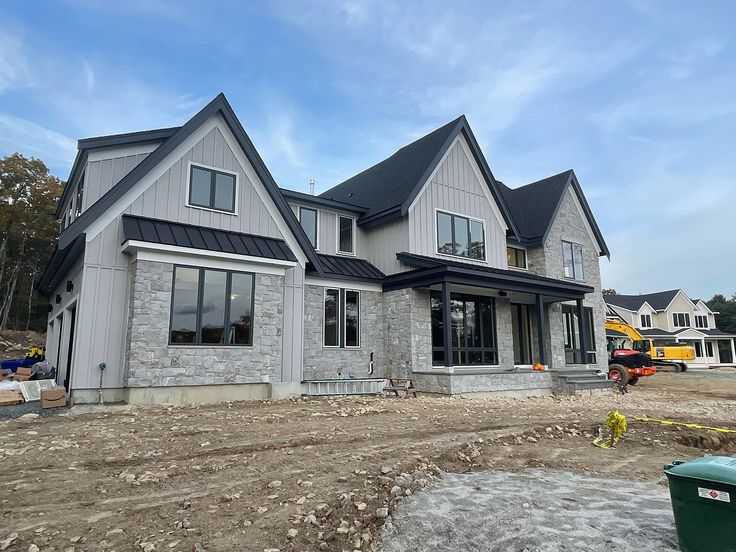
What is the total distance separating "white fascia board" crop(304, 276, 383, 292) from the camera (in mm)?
14438

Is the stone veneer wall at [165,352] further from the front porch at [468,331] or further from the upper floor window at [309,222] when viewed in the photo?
the front porch at [468,331]

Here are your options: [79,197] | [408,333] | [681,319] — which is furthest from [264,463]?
[681,319]

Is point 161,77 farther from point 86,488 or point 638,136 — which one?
point 638,136

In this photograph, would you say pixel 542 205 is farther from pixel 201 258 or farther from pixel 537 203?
pixel 201 258

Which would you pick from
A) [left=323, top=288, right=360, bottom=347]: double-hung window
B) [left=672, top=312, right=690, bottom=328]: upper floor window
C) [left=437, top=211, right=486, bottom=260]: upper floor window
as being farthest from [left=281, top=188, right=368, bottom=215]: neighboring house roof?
[left=672, top=312, right=690, bottom=328]: upper floor window

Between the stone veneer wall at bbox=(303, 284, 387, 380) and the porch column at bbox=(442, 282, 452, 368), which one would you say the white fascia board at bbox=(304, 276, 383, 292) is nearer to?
the stone veneer wall at bbox=(303, 284, 387, 380)

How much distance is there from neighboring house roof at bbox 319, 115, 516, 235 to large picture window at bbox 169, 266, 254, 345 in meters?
6.33

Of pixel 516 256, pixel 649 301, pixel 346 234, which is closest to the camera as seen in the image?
pixel 346 234

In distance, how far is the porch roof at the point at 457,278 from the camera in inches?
553

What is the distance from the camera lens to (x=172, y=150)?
459 inches

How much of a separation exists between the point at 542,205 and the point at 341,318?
12264mm

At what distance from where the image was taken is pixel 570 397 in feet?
49.2

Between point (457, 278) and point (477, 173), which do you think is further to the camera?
point (477, 173)

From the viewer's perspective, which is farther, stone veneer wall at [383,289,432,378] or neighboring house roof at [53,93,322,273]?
stone veneer wall at [383,289,432,378]
